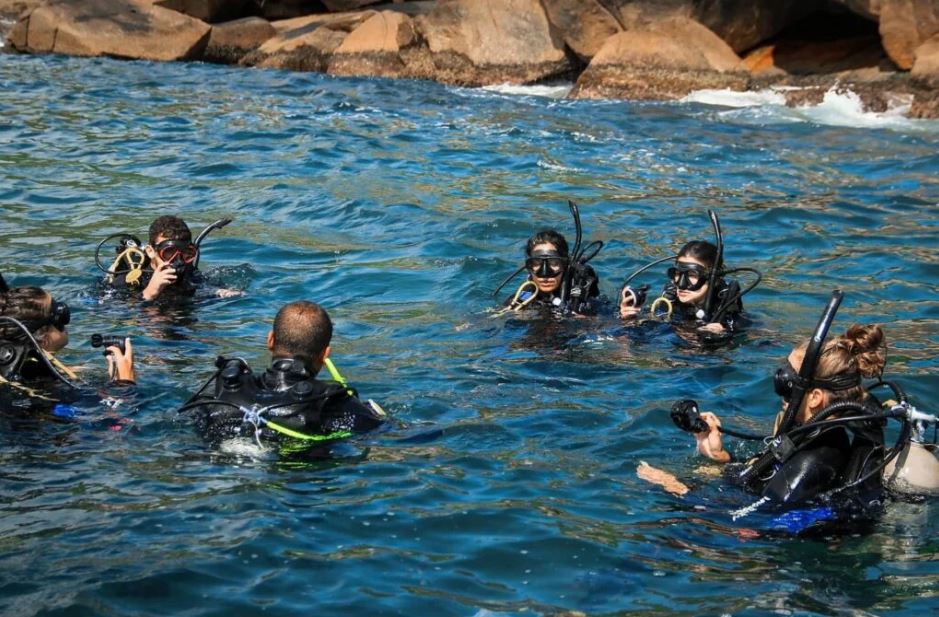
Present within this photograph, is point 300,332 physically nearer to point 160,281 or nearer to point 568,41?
point 160,281

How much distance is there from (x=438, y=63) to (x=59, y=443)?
17.3 metres

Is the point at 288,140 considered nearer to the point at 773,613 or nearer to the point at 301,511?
the point at 301,511

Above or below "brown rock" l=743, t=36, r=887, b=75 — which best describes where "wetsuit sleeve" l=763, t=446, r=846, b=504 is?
below

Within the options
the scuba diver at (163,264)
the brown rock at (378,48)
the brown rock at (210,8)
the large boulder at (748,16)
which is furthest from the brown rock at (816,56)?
the scuba diver at (163,264)

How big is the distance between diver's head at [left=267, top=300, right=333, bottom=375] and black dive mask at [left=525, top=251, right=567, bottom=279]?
2.85m

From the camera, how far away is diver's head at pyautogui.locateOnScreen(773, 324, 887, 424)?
476cm

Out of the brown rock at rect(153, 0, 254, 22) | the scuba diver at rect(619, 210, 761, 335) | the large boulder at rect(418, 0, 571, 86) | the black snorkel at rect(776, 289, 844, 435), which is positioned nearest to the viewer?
the black snorkel at rect(776, 289, 844, 435)

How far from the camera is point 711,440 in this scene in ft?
17.1

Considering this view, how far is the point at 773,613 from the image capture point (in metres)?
4.24

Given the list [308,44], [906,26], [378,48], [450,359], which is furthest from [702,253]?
[308,44]

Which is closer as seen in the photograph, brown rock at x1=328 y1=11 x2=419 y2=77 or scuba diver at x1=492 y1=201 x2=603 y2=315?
scuba diver at x1=492 y1=201 x2=603 y2=315

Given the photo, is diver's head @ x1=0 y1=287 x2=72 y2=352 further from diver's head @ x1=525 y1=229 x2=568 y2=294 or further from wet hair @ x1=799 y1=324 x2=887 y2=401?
wet hair @ x1=799 y1=324 x2=887 y2=401

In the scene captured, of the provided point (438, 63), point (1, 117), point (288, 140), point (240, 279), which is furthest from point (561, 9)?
point (240, 279)

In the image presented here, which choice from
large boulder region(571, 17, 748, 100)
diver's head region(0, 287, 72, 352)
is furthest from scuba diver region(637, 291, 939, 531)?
large boulder region(571, 17, 748, 100)
